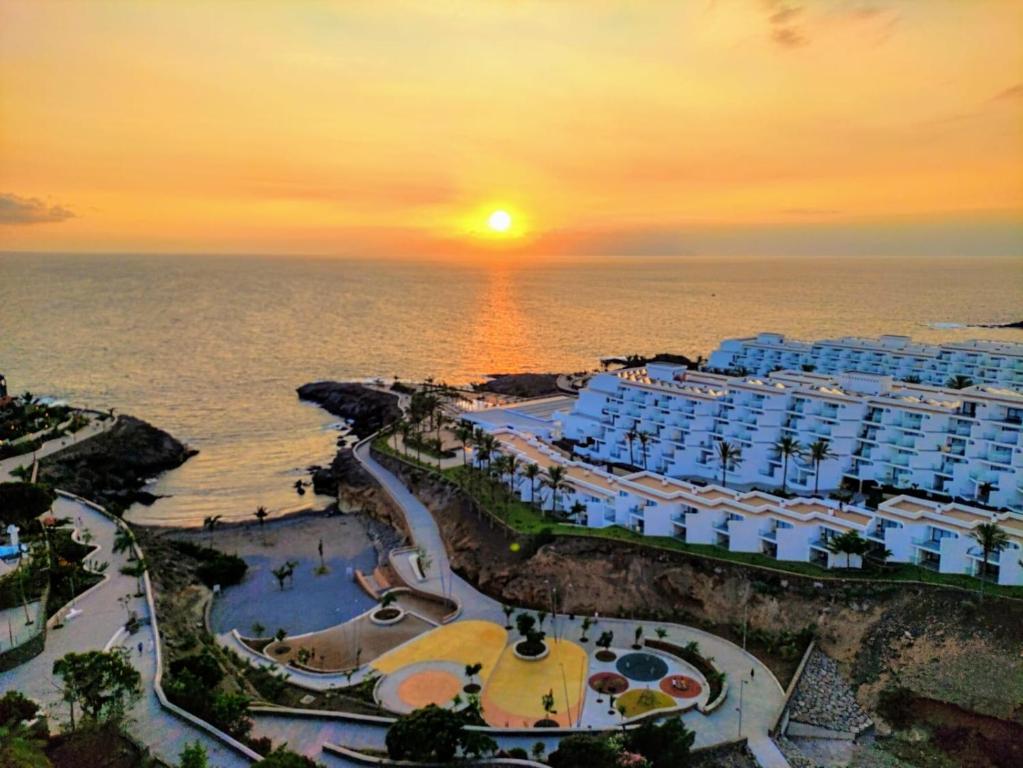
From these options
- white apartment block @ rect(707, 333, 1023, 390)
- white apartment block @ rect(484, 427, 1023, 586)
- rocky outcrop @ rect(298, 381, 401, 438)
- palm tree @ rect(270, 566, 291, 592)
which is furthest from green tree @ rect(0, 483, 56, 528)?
white apartment block @ rect(707, 333, 1023, 390)

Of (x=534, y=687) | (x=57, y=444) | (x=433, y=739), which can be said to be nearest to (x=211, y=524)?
(x=57, y=444)

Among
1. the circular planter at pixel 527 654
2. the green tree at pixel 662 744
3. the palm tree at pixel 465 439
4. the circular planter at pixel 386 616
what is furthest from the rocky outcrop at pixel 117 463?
the green tree at pixel 662 744

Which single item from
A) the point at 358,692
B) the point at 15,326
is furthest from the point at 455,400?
the point at 15,326

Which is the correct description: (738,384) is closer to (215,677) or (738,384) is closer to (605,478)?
(605,478)

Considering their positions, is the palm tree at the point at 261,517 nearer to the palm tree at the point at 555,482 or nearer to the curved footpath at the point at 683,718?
the curved footpath at the point at 683,718

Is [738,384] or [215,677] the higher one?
[738,384]
